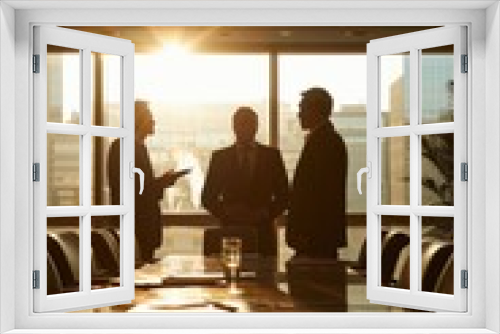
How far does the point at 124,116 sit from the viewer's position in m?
2.77

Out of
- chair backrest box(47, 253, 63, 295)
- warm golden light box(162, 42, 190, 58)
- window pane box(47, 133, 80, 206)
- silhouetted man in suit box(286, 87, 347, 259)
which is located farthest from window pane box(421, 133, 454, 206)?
warm golden light box(162, 42, 190, 58)

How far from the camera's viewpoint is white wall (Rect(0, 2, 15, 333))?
235 centimetres

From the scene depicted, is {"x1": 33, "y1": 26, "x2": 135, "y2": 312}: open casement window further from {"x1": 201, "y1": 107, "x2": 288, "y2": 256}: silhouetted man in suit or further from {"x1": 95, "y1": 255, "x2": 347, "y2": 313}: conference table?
{"x1": 201, "y1": 107, "x2": 288, "y2": 256}: silhouetted man in suit

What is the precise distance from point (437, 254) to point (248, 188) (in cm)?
295

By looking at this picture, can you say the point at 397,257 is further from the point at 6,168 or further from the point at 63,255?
the point at 6,168


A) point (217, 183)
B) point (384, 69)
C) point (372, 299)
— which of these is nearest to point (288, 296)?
point (217, 183)

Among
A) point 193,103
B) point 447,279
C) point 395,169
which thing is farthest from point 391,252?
point 193,103

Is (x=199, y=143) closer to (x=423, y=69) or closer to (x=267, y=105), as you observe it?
(x=267, y=105)

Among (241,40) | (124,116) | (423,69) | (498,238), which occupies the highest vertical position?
(241,40)

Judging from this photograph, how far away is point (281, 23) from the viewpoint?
250cm

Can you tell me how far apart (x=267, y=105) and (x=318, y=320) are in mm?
3814

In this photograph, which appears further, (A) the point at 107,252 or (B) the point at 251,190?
(B) the point at 251,190

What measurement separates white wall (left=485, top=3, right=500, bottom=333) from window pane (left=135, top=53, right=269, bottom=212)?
3652 mm

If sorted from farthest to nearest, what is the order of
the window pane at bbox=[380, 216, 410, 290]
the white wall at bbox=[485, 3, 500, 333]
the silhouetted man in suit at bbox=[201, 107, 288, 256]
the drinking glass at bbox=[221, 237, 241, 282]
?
the silhouetted man in suit at bbox=[201, 107, 288, 256] < the drinking glass at bbox=[221, 237, 241, 282] < the window pane at bbox=[380, 216, 410, 290] < the white wall at bbox=[485, 3, 500, 333]
